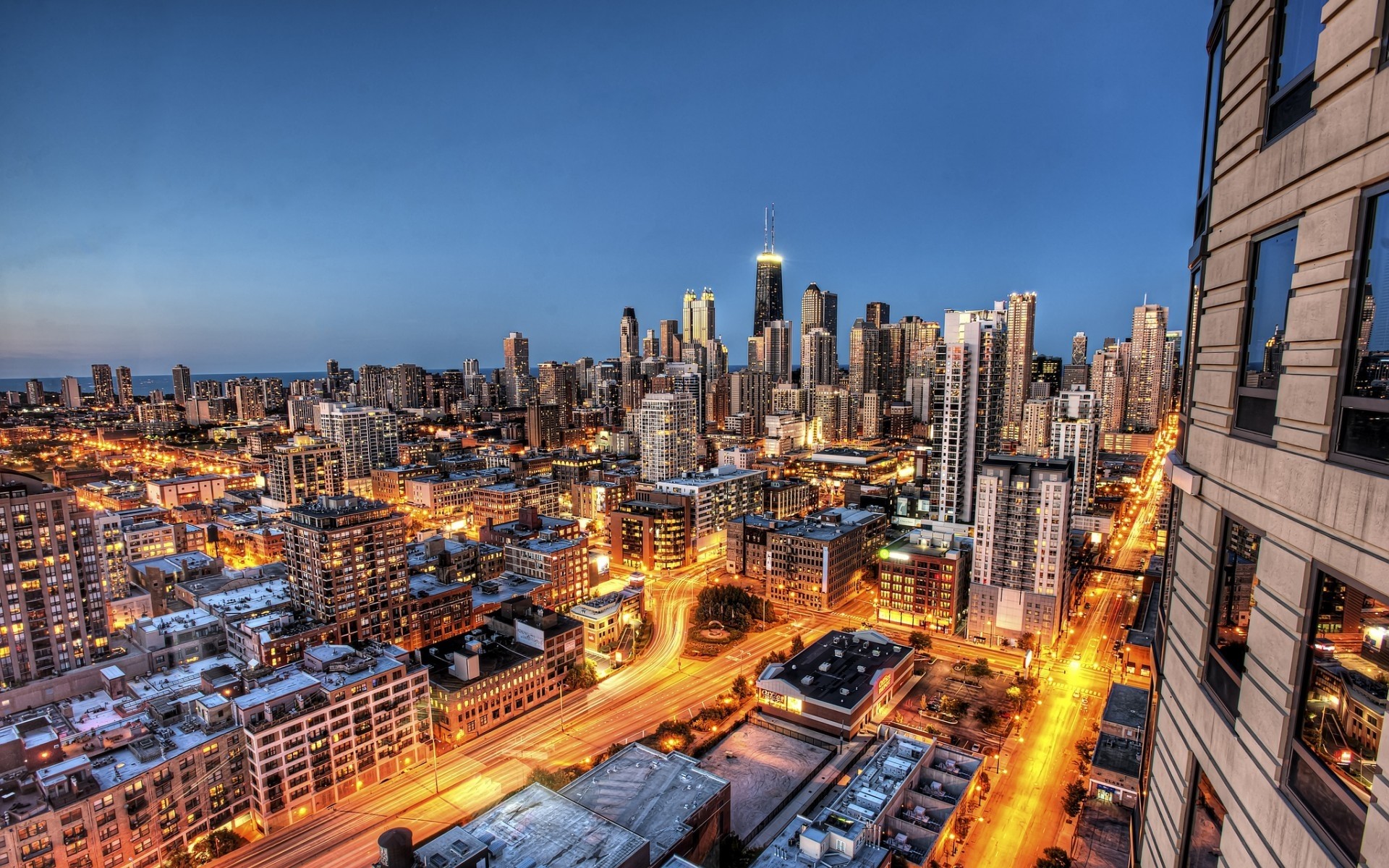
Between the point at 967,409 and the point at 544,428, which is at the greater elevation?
the point at 967,409

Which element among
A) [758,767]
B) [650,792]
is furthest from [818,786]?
[650,792]

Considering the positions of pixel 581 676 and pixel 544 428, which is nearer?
pixel 581 676

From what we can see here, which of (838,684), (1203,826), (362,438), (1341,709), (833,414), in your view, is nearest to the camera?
(1341,709)

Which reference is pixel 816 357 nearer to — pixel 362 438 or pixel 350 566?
pixel 362 438


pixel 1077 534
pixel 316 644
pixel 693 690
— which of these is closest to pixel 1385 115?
pixel 693 690

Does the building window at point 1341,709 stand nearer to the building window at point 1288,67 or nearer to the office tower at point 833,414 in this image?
the building window at point 1288,67

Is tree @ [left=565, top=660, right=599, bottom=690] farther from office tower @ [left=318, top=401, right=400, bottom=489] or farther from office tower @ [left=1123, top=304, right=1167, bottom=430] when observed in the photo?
office tower @ [left=1123, top=304, right=1167, bottom=430]

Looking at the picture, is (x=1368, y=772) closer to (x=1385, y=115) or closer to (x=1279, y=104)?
(x=1385, y=115)

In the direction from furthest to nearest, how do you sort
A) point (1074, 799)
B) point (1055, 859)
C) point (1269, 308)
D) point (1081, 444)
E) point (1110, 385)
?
point (1110, 385)
point (1081, 444)
point (1074, 799)
point (1055, 859)
point (1269, 308)
